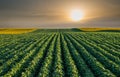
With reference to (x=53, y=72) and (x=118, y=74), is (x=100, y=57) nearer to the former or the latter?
(x=118, y=74)

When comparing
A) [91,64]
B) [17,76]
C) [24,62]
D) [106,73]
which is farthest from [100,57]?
[17,76]

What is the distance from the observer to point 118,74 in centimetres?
1375

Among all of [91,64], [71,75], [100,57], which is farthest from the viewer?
[100,57]

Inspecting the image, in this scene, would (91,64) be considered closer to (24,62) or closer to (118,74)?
(118,74)

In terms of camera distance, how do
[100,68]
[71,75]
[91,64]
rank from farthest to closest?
[91,64], [100,68], [71,75]

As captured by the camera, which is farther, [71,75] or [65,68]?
[65,68]

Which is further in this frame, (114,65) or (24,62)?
(24,62)

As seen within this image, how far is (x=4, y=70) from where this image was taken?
15.0 meters

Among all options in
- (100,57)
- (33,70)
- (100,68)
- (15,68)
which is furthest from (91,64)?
(15,68)

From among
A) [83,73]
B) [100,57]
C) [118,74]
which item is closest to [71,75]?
[83,73]

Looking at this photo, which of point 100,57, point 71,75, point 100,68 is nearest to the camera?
point 71,75

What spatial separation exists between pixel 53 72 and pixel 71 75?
4.46 ft

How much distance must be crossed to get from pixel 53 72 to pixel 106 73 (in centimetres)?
357

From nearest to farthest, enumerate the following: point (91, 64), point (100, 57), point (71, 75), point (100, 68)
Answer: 1. point (71, 75)
2. point (100, 68)
3. point (91, 64)
4. point (100, 57)
